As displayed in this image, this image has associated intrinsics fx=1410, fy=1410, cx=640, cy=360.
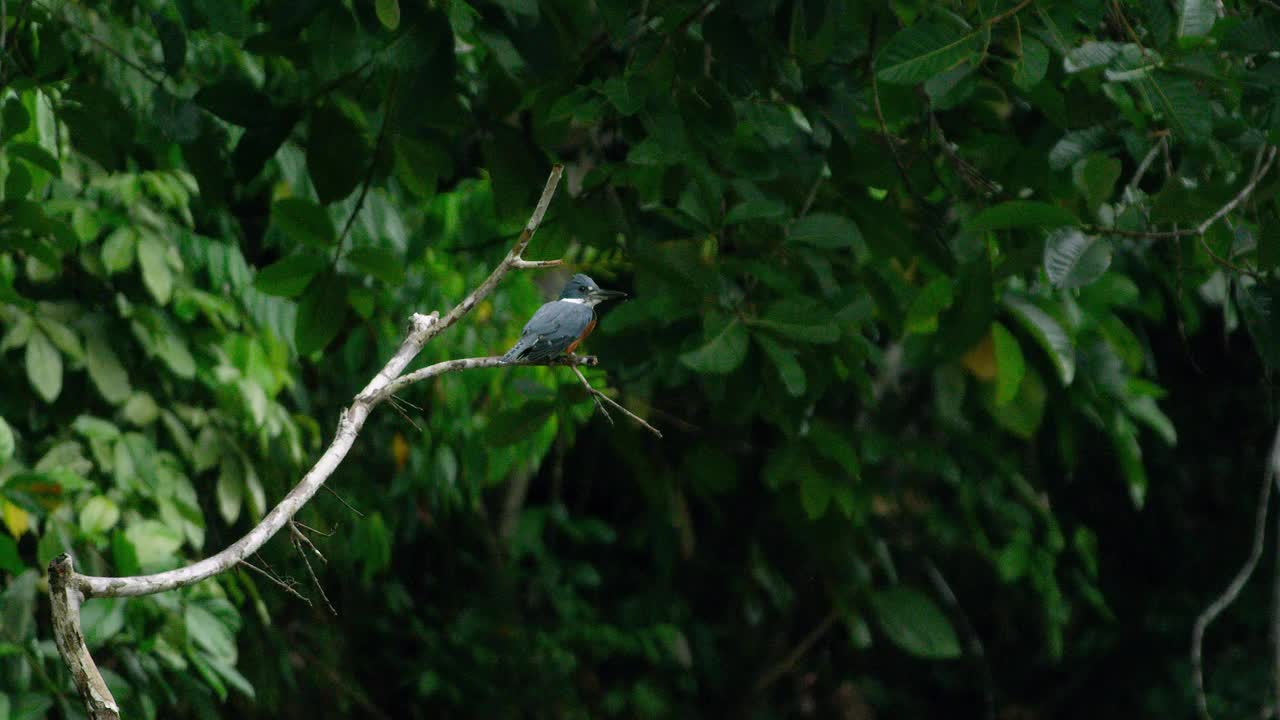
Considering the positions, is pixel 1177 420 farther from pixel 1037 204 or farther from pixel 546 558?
pixel 1037 204

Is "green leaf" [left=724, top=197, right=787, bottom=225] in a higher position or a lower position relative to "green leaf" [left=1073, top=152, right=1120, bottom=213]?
higher

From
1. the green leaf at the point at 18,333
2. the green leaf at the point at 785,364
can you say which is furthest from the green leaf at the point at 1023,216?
the green leaf at the point at 18,333

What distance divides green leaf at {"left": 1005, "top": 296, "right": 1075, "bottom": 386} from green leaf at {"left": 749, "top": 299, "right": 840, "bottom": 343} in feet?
2.52

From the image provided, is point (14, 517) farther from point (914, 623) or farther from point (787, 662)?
point (787, 662)

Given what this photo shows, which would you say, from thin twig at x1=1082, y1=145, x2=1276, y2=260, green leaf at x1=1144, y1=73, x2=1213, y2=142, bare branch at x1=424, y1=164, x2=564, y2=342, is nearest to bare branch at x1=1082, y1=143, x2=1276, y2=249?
thin twig at x1=1082, y1=145, x2=1276, y2=260

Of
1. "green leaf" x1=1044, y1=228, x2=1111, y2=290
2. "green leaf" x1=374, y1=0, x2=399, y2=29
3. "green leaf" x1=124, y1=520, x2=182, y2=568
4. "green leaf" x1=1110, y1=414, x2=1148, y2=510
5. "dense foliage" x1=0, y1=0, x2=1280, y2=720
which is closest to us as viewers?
"green leaf" x1=374, y1=0, x2=399, y2=29

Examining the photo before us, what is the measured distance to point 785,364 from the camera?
9.07 feet

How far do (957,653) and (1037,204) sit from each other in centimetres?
287

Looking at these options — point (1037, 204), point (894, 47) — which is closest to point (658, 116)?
point (894, 47)

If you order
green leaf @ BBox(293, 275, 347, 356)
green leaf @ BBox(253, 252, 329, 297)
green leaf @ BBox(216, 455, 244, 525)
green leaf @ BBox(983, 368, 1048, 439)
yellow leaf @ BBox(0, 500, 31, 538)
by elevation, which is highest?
green leaf @ BBox(253, 252, 329, 297)

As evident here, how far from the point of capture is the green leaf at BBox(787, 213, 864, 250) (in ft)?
9.72

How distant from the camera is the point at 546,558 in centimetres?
593

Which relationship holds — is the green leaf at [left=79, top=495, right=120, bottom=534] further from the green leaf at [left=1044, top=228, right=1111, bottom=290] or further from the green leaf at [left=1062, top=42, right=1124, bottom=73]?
the green leaf at [left=1062, top=42, right=1124, bottom=73]

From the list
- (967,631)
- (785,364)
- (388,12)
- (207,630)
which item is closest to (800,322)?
(785,364)
